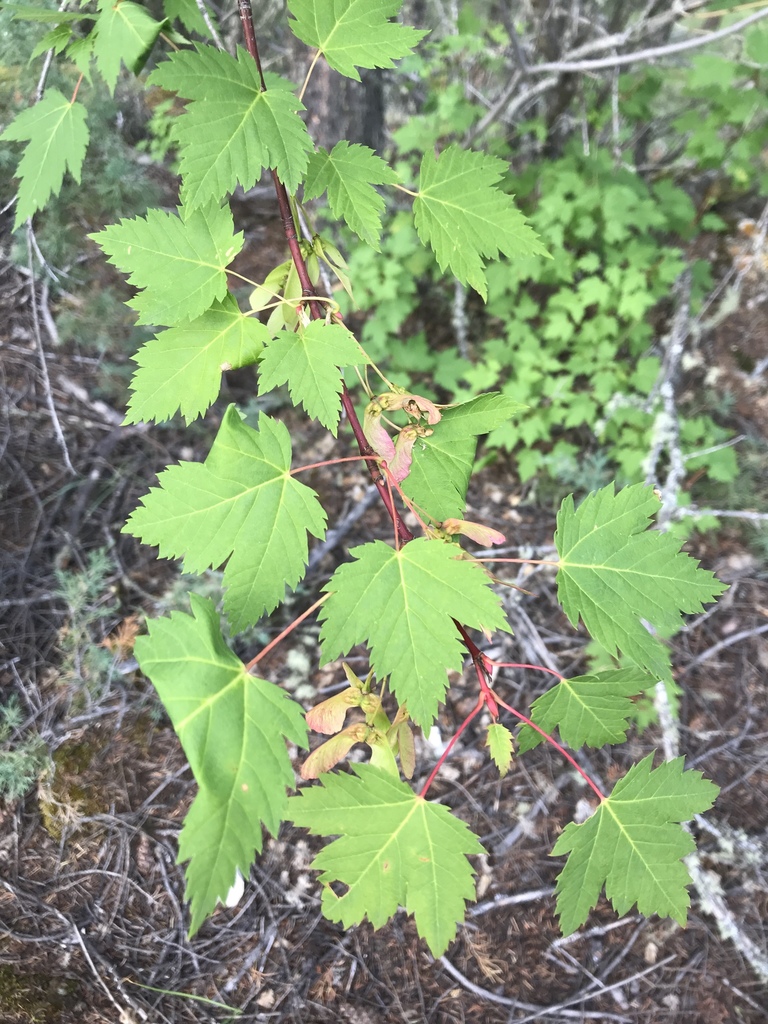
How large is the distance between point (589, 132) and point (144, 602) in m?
3.51

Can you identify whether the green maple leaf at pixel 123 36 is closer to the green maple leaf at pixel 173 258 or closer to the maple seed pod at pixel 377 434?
the green maple leaf at pixel 173 258

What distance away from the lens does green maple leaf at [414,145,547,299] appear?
1.20 m

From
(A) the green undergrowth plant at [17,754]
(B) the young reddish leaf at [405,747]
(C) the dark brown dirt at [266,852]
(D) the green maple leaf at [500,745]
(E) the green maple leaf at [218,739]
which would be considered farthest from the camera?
(A) the green undergrowth plant at [17,754]

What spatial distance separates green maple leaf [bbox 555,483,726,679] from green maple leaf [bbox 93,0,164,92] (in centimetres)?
113

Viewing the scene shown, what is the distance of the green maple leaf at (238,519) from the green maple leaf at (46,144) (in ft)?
2.59

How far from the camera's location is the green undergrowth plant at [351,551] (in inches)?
37.8

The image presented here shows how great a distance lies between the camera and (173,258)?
3.61 ft

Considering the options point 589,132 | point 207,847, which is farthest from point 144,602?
point 589,132

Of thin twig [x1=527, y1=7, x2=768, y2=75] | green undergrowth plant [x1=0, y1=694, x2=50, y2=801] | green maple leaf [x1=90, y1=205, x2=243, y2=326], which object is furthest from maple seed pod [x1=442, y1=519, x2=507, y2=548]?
thin twig [x1=527, y1=7, x2=768, y2=75]

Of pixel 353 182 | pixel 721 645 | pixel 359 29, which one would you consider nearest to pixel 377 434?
pixel 353 182

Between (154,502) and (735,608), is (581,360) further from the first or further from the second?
(154,502)

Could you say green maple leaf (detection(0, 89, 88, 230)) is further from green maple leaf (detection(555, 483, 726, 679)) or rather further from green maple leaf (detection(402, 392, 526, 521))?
green maple leaf (detection(555, 483, 726, 679))

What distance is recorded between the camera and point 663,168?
339cm

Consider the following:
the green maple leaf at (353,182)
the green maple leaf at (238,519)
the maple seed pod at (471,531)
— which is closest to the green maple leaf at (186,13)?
the green maple leaf at (353,182)
